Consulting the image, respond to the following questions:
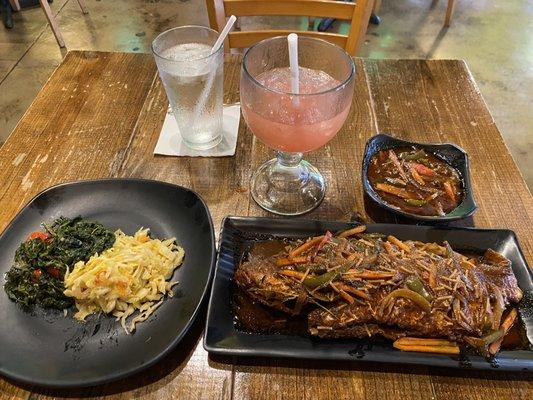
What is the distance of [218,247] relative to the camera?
122cm

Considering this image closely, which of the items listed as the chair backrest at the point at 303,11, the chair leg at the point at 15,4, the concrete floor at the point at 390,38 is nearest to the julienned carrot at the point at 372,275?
the chair backrest at the point at 303,11

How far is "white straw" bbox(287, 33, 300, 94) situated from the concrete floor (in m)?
2.86

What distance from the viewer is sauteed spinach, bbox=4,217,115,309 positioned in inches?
43.3

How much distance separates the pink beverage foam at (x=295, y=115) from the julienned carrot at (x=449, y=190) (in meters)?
0.43

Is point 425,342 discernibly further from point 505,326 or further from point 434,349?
point 505,326

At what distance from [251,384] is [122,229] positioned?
64cm

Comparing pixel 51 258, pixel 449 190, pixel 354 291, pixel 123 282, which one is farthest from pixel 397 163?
pixel 51 258

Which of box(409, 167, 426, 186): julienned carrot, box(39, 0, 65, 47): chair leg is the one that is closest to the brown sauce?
box(409, 167, 426, 186): julienned carrot

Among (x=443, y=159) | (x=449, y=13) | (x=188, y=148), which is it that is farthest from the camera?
(x=449, y=13)

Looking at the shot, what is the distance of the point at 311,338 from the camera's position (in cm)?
104

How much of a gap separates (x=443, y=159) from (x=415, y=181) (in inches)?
6.6

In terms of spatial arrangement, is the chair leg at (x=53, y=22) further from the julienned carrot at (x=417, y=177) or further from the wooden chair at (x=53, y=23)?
the julienned carrot at (x=417, y=177)

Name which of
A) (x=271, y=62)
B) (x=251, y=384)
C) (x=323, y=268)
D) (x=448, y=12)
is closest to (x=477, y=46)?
(x=448, y=12)

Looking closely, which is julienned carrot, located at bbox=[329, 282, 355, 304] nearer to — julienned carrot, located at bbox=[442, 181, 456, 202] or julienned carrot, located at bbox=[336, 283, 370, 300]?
julienned carrot, located at bbox=[336, 283, 370, 300]
